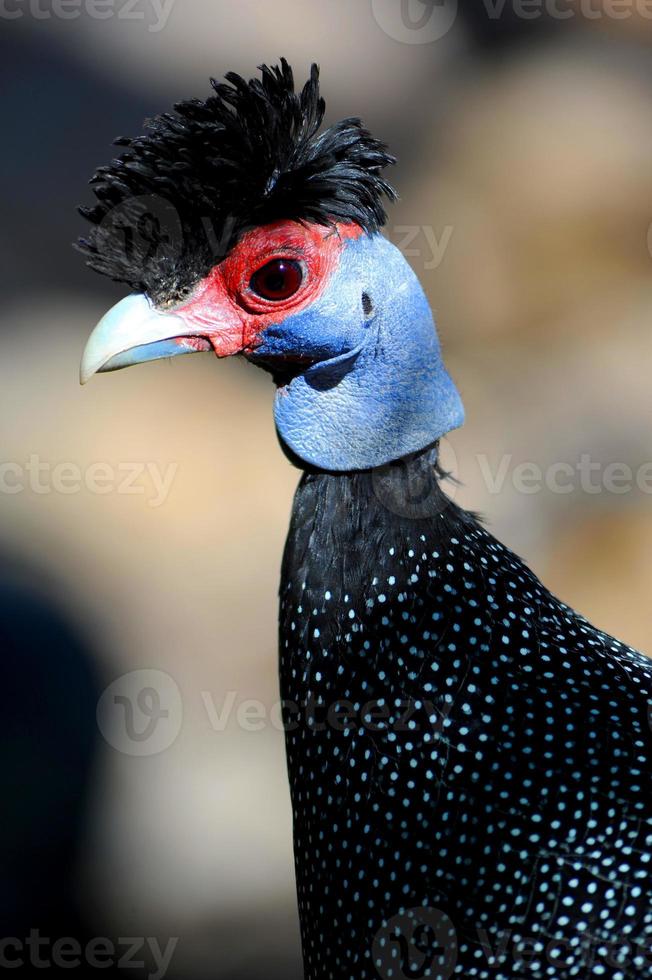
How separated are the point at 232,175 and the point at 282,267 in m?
0.21

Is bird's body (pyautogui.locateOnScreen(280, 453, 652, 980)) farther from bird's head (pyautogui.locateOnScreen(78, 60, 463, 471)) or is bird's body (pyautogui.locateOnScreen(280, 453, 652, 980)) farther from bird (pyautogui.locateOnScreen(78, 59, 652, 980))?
bird's head (pyautogui.locateOnScreen(78, 60, 463, 471))

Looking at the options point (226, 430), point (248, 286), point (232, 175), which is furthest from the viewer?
point (226, 430)

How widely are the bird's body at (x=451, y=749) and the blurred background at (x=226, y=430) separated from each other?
186 centimetres

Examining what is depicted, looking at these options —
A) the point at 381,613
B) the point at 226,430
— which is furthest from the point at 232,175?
the point at 226,430

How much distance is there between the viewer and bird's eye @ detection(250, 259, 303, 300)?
2246mm

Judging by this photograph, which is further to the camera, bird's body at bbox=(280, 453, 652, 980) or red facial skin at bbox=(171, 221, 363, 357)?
red facial skin at bbox=(171, 221, 363, 357)

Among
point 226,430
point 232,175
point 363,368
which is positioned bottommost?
point 363,368

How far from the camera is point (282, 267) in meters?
2.25

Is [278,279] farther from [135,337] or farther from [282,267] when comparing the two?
[135,337]

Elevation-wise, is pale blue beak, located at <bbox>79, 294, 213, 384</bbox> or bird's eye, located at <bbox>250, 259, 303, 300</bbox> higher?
bird's eye, located at <bbox>250, 259, 303, 300</bbox>

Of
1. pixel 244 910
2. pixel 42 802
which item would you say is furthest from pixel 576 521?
pixel 42 802

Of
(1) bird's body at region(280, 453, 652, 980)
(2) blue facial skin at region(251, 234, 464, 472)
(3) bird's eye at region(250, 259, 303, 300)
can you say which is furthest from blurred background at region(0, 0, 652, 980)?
(3) bird's eye at region(250, 259, 303, 300)

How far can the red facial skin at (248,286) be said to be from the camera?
224 centimetres

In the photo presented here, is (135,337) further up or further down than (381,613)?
further up
